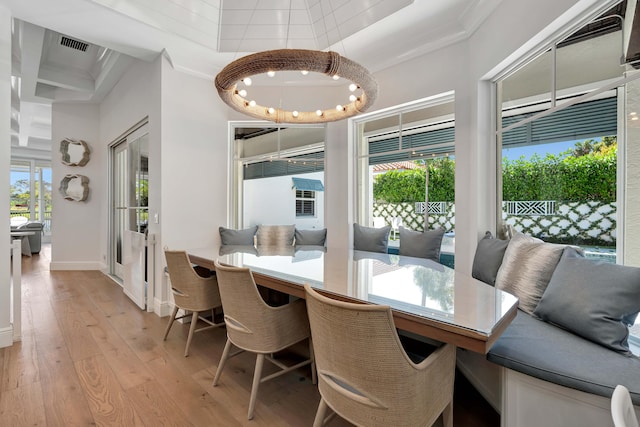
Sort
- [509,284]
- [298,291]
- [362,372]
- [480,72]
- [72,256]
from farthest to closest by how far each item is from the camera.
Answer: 1. [72,256]
2. [480,72]
3. [509,284]
4. [298,291]
5. [362,372]

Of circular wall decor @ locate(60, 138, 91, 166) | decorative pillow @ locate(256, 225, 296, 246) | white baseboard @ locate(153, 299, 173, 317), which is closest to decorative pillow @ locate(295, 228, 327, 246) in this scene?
decorative pillow @ locate(256, 225, 296, 246)

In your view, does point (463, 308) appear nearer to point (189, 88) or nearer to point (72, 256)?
point (189, 88)

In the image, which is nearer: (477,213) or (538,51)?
(538,51)

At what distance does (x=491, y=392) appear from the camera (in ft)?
5.74

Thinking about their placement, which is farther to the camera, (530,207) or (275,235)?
(275,235)

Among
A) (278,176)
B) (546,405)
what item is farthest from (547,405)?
(278,176)

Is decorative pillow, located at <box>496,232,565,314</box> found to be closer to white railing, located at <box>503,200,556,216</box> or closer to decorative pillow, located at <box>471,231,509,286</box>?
decorative pillow, located at <box>471,231,509,286</box>

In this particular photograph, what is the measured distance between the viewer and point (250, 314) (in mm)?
1711

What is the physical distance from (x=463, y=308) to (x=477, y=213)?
1705 millimetres

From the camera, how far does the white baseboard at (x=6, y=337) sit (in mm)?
2520

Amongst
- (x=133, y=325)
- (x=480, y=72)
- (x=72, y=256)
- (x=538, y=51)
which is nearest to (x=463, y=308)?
(x=538, y=51)

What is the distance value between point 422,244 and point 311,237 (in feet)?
4.69

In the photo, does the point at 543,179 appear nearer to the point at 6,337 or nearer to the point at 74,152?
the point at 6,337

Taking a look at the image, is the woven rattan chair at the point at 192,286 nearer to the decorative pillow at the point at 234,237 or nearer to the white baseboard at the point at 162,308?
the white baseboard at the point at 162,308
